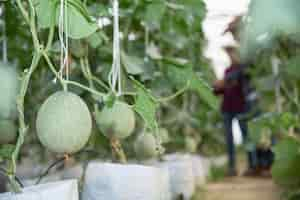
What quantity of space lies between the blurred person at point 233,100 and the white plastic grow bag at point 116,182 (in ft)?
8.10

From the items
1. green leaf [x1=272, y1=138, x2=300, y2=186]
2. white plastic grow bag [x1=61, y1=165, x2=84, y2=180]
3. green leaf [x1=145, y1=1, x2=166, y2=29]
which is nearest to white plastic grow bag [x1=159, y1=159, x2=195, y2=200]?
green leaf [x1=272, y1=138, x2=300, y2=186]

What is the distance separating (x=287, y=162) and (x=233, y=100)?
2.00 metres

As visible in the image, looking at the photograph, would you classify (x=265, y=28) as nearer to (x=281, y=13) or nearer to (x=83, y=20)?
(x=281, y=13)

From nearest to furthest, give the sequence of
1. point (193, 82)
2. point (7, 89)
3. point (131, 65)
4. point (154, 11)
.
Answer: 1. point (7, 89)
2. point (193, 82)
3. point (131, 65)
4. point (154, 11)

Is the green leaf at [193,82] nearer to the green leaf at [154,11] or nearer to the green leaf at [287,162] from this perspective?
the green leaf at [154,11]

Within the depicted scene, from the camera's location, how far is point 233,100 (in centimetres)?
354

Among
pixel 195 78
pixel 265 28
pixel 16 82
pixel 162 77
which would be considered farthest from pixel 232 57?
pixel 265 28

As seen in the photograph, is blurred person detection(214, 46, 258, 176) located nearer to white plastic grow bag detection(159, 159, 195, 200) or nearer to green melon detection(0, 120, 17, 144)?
white plastic grow bag detection(159, 159, 195, 200)

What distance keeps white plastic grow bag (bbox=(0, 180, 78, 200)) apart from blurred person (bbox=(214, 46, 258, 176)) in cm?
266

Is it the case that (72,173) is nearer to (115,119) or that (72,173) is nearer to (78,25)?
(115,119)

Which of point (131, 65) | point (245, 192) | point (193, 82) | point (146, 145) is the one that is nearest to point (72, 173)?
point (146, 145)

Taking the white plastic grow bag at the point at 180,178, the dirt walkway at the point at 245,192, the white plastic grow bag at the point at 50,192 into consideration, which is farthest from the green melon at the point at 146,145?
the dirt walkway at the point at 245,192

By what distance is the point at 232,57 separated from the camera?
3.33m

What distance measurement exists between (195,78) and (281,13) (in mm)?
679
